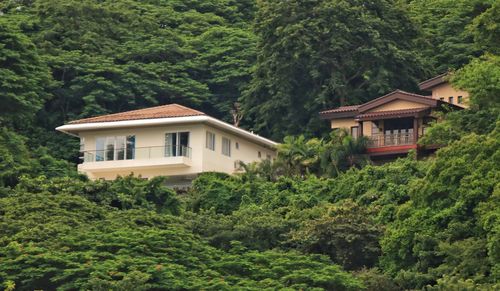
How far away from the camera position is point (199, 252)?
51062 mm

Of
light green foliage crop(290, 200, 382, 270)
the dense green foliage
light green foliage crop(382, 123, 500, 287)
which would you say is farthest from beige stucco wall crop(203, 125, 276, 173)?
light green foliage crop(382, 123, 500, 287)

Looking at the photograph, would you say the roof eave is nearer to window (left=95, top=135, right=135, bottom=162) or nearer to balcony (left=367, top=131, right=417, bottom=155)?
window (left=95, top=135, right=135, bottom=162)

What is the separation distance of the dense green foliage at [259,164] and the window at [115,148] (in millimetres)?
2899

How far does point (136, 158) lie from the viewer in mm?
74375

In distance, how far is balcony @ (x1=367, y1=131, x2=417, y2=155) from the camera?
230ft

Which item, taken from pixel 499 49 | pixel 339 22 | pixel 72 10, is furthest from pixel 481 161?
pixel 72 10

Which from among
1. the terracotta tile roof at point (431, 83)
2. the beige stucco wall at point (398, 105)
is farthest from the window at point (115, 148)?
the terracotta tile roof at point (431, 83)

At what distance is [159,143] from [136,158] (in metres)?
1.12

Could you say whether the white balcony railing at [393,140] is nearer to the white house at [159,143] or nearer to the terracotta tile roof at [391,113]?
the terracotta tile roof at [391,113]

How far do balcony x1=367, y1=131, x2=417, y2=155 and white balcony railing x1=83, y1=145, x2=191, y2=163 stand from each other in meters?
7.81

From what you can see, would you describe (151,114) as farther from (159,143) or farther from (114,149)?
(114,149)

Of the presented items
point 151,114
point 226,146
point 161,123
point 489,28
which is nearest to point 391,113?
point 226,146

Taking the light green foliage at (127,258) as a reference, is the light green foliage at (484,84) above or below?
above

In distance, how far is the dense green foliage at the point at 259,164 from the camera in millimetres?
48938
